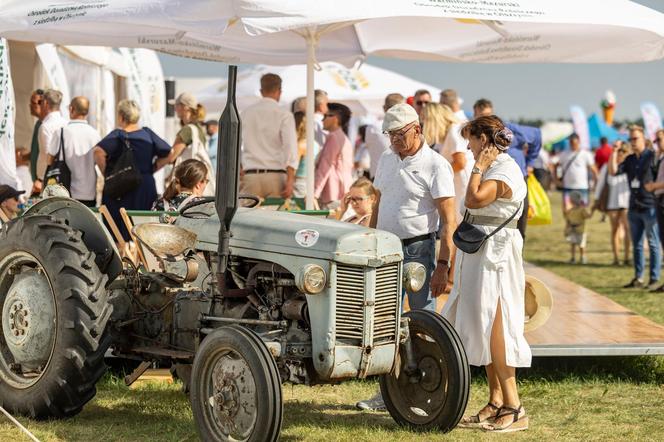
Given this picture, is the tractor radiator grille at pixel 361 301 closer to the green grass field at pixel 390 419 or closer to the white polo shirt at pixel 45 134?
the green grass field at pixel 390 419

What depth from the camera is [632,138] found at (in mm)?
12844

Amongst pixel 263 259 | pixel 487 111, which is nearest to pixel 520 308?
pixel 263 259

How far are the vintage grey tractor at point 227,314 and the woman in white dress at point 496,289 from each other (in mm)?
416

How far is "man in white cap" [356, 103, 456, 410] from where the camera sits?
6.07 meters

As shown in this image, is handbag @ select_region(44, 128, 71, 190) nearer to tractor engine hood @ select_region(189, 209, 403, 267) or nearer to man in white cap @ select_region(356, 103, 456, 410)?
man in white cap @ select_region(356, 103, 456, 410)

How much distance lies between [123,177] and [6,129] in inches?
39.0

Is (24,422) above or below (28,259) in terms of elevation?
below

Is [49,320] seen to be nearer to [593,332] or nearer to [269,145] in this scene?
[593,332]

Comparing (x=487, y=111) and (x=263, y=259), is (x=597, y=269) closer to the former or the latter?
(x=487, y=111)

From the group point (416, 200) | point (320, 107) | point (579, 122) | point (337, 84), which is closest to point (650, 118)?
point (579, 122)

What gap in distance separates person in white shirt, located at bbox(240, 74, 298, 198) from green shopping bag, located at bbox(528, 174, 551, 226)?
6.88 feet

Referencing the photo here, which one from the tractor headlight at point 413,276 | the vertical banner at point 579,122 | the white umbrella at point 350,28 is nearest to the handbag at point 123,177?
the white umbrella at point 350,28

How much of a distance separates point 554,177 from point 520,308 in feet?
128

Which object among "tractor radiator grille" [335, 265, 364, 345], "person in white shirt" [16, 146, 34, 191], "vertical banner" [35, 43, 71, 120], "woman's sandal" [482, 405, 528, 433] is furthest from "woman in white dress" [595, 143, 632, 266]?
"tractor radiator grille" [335, 265, 364, 345]
